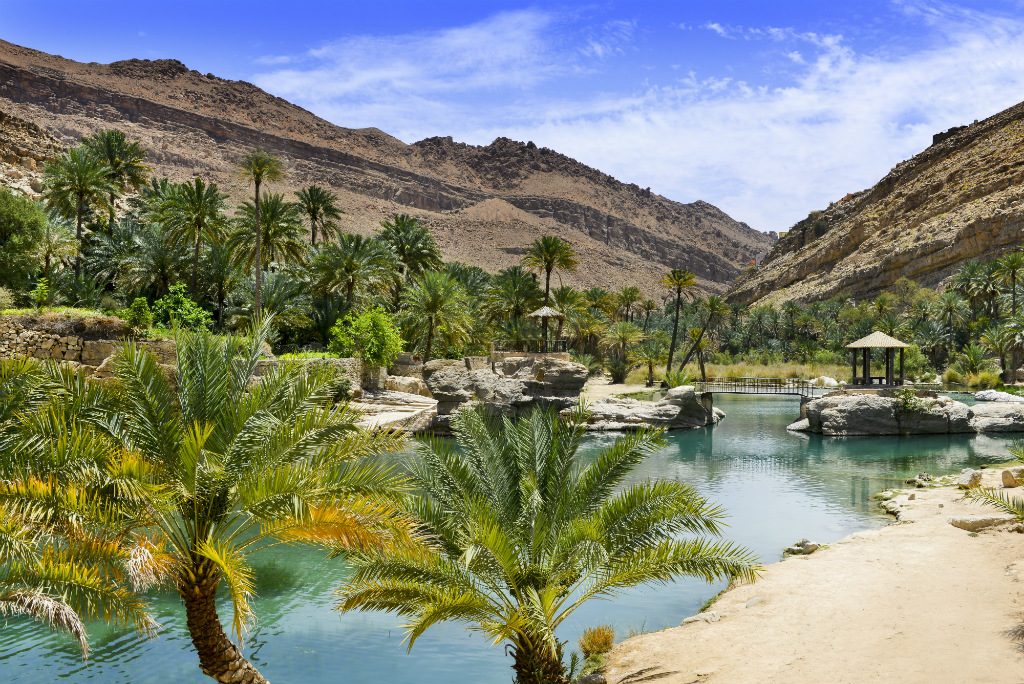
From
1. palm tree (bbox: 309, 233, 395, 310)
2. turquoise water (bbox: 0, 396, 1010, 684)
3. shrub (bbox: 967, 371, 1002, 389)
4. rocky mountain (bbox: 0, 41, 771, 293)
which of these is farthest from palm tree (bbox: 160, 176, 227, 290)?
rocky mountain (bbox: 0, 41, 771, 293)

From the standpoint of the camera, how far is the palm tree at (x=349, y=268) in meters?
38.5

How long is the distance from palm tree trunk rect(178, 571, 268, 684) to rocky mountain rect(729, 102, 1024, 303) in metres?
91.4

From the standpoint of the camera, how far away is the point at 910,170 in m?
112

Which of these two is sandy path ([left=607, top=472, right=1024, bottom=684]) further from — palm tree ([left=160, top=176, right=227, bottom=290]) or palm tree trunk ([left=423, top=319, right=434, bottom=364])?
palm tree ([left=160, top=176, right=227, bottom=290])

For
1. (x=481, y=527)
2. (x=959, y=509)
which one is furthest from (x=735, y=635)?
(x=959, y=509)

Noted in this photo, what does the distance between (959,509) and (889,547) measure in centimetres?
386

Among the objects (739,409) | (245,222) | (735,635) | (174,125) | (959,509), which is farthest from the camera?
(174,125)

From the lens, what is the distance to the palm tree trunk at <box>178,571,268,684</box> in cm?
659

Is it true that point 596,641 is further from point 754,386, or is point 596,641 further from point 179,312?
point 754,386

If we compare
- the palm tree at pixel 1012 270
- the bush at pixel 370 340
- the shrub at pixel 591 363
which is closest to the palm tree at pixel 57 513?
the bush at pixel 370 340

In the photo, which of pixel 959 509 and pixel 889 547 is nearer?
pixel 889 547

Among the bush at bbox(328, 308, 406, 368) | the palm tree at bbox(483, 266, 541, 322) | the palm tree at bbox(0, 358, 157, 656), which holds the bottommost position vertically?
the palm tree at bbox(0, 358, 157, 656)

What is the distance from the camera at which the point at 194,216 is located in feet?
118

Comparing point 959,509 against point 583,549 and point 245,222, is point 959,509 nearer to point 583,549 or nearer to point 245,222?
point 583,549
